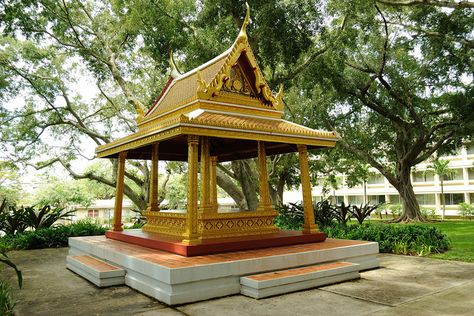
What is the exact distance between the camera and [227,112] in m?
8.93

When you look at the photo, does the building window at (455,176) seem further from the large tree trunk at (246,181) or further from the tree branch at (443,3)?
the tree branch at (443,3)

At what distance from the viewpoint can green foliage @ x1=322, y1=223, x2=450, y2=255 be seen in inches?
414

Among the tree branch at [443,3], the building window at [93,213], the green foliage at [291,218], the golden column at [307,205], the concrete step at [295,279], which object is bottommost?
the building window at [93,213]

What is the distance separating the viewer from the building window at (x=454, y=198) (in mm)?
40963

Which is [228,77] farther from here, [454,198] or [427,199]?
[427,199]

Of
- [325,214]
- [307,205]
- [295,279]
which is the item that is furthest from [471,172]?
[295,279]

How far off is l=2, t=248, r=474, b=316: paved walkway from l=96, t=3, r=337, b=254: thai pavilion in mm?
1699

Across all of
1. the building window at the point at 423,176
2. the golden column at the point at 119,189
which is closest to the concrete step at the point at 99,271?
the golden column at the point at 119,189

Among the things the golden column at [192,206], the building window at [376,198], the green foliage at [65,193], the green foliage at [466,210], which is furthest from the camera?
the green foliage at [65,193]

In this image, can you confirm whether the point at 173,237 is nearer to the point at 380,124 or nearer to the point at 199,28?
the point at 199,28

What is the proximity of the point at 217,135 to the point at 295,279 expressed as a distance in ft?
10.5

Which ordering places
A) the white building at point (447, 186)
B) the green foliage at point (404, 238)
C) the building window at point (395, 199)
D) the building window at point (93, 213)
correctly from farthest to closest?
the building window at point (93, 213), the building window at point (395, 199), the white building at point (447, 186), the green foliage at point (404, 238)

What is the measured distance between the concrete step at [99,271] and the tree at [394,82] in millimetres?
12155

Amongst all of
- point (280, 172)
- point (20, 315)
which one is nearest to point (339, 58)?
point (280, 172)
